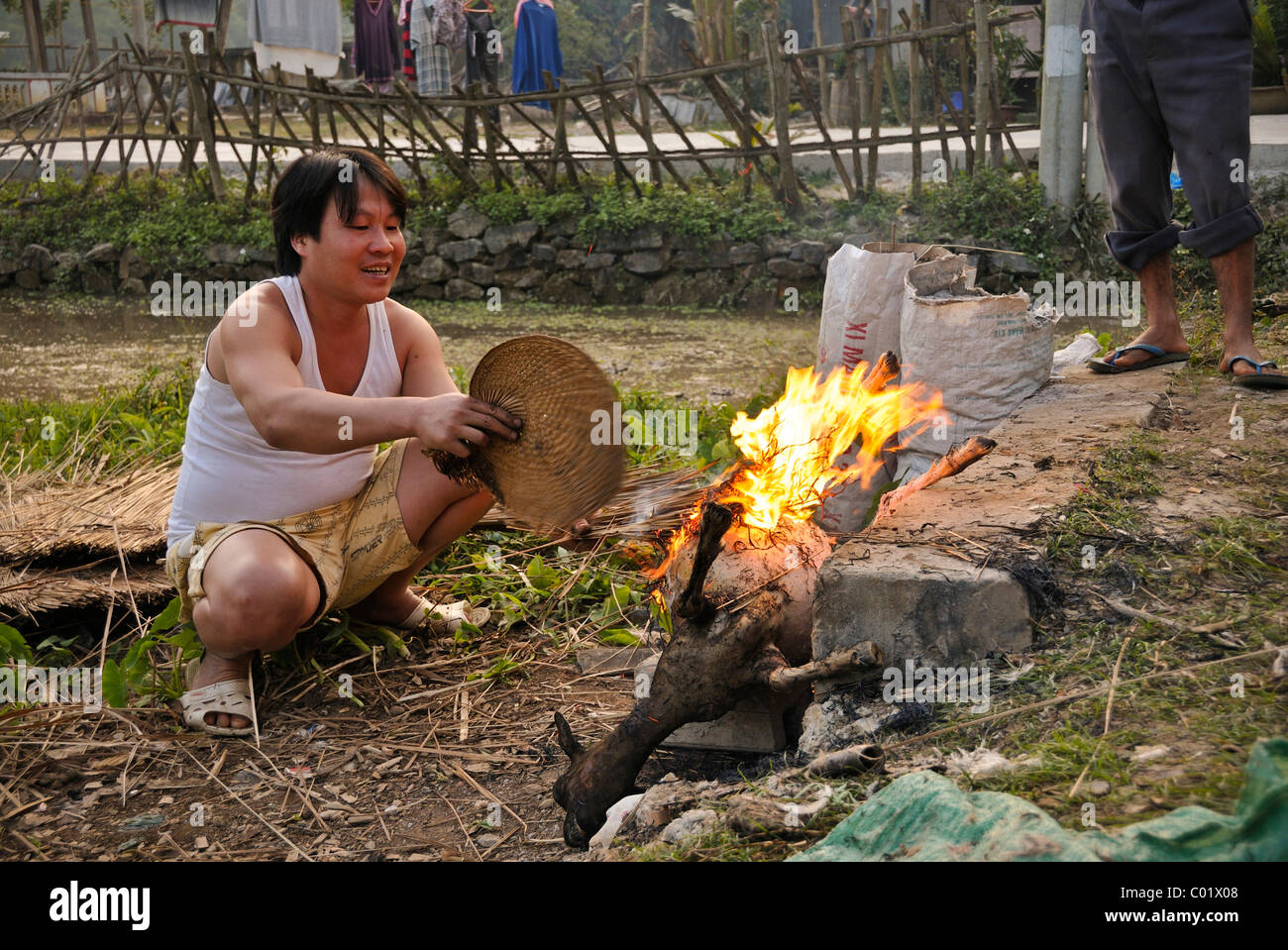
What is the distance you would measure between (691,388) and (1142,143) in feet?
9.61

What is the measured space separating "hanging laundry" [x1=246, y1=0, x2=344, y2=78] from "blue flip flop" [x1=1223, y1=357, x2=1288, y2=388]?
35.3 ft

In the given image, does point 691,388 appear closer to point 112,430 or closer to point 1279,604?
point 112,430

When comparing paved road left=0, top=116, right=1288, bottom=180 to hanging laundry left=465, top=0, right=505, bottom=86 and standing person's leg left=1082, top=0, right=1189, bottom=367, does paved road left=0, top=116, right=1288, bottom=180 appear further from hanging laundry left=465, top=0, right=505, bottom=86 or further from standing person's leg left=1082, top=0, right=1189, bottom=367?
standing person's leg left=1082, top=0, right=1189, bottom=367

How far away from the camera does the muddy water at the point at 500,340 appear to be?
21.6 ft

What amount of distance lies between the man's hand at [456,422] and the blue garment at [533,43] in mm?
9430

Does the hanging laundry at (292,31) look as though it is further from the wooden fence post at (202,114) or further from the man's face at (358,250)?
the man's face at (358,250)

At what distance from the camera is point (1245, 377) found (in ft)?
11.0

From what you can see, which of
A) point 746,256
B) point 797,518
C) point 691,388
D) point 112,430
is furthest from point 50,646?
point 746,256

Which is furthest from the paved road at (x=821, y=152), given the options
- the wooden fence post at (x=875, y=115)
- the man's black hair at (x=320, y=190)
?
the man's black hair at (x=320, y=190)

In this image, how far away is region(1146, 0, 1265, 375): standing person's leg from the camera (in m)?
3.35

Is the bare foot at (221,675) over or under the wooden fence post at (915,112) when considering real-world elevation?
under

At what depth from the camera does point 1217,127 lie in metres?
3.38

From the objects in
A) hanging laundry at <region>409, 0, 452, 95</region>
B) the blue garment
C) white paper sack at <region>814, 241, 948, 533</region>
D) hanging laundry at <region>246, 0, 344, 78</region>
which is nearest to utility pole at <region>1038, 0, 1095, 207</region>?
white paper sack at <region>814, 241, 948, 533</region>

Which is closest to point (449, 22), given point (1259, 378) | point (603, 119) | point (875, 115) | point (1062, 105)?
point (603, 119)
